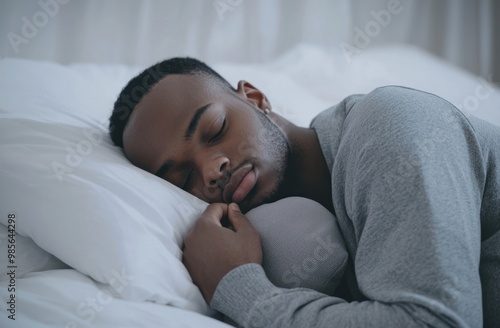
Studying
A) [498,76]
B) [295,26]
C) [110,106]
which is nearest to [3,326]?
[110,106]

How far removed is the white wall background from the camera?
175 centimetres

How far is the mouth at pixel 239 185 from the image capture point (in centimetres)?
106

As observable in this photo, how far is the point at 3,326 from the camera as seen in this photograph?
735mm

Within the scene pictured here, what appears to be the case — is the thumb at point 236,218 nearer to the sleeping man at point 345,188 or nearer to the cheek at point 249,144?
the sleeping man at point 345,188

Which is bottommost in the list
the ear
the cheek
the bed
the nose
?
the bed

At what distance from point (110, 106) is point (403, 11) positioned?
158 centimetres

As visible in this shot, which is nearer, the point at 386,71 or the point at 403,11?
the point at 386,71

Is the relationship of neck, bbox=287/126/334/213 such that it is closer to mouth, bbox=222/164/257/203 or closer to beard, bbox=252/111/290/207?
beard, bbox=252/111/290/207

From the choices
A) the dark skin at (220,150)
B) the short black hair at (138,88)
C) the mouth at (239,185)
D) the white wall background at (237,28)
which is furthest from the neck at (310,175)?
the white wall background at (237,28)

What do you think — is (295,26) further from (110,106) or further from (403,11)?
(110,106)

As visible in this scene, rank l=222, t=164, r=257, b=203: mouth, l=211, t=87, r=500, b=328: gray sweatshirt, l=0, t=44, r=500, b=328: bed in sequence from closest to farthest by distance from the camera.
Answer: l=211, t=87, r=500, b=328: gray sweatshirt, l=0, t=44, r=500, b=328: bed, l=222, t=164, r=257, b=203: mouth

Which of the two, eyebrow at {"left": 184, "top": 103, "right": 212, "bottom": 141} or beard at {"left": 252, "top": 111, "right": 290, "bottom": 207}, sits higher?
eyebrow at {"left": 184, "top": 103, "right": 212, "bottom": 141}

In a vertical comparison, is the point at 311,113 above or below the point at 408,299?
below

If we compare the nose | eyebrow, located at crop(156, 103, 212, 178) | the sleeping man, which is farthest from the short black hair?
the nose
